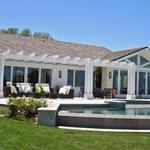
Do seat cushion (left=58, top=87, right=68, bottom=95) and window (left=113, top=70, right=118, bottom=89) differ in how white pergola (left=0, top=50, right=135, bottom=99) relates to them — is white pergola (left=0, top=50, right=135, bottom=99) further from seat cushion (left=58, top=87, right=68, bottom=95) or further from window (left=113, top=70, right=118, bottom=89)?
seat cushion (left=58, top=87, right=68, bottom=95)

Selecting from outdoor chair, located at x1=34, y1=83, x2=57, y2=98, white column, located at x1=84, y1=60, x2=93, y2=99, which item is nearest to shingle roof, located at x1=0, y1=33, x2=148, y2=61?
outdoor chair, located at x1=34, y1=83, x2=57, y2=98

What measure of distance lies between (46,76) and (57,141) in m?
21.9

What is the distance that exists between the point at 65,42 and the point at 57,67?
6622 millimetres

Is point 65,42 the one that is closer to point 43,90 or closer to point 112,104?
point 43,90

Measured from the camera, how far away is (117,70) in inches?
1379

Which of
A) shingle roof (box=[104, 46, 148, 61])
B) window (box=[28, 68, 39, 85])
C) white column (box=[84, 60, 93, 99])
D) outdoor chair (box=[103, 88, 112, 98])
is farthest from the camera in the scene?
shingle roof (box=[104, 46, 148, 61])

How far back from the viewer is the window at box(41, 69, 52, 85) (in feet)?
101

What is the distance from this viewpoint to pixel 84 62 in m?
30.7

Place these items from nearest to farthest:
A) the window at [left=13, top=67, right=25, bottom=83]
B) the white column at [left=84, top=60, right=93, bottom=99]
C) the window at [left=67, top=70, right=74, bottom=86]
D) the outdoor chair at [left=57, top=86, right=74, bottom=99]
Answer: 1. the outdoor chair at [left=57, top=86, right=74, bottom=99]
2. the window at [left=13, top=67, right=25, bottom=83]
3. the white column at [left=84, top=60, right=93, bottom=99]
4. the window at [left=67, top=70, right=74, bottom=86]

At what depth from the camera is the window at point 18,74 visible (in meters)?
29.1

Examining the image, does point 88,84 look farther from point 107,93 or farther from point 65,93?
point 107,93

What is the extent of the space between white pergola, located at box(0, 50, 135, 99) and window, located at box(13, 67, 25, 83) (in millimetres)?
1577

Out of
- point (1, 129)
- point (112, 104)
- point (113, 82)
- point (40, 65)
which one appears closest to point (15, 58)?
point (40, 65)

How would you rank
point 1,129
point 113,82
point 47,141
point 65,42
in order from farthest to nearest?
1. point 65,42
2. point 113,82
3. point 1,129
4. point 47,141
